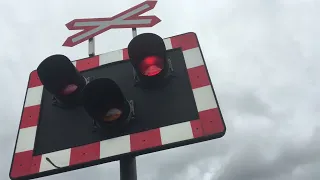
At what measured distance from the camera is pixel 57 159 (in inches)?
90.2

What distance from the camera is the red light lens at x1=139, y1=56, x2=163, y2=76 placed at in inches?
95.4

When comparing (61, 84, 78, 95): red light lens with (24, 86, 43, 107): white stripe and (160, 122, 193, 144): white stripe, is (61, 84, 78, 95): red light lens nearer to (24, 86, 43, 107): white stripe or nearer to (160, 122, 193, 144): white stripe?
(24, 86, 43, 107): white stripe

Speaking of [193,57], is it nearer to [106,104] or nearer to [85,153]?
[106,104]

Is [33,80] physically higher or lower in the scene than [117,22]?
lower

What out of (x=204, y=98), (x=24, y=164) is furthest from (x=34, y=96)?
(x=204, y=98)

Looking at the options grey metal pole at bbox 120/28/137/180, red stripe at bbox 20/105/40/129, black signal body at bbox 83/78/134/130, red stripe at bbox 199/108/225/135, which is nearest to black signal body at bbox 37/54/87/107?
red stripe at bbox 20/105/40/129

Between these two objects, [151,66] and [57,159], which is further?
[151,66]

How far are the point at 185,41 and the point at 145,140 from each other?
108 centimetres

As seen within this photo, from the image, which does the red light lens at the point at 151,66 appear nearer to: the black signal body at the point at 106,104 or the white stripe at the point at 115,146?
the black signal body at the point at 106,104

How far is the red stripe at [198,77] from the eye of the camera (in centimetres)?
251

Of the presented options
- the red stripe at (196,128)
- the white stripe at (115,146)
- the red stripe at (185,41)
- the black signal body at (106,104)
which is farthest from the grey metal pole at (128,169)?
the red stripe at (185,41)

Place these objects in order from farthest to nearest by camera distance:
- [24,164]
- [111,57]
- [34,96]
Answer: [111,57] < [34,96] < [24,164]

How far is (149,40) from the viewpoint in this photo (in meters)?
2.42

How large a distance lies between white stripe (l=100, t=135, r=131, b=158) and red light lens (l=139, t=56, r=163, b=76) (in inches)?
19.6
